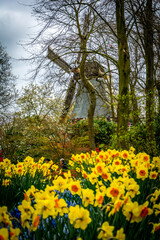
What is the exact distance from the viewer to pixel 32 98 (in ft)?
39.7

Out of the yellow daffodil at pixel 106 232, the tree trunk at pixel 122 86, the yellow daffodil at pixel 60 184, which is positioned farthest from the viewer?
the tree trunk at pixel 122 86

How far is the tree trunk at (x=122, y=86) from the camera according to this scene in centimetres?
508

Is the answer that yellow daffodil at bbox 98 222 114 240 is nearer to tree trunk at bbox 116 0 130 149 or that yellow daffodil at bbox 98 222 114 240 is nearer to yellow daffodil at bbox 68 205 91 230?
yellow daffodil at bbox 68 205 91 230

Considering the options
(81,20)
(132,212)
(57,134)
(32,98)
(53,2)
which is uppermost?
(81,20)

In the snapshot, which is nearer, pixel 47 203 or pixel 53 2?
pixel 47 203

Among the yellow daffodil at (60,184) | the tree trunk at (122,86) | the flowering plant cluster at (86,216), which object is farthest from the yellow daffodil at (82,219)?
the tree trunk at (122,86)

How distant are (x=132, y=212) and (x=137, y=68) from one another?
9.56 metres

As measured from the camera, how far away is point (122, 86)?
5316 mm

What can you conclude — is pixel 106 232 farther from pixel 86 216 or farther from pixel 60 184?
pixel 60 184

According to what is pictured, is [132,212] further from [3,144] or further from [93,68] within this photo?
[93,68]

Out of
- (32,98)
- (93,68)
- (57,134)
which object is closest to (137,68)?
(93,68)

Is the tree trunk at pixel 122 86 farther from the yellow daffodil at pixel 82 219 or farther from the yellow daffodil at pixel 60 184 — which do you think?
the yellow daffodil at pixel 82 219

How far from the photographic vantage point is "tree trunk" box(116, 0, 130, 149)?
5082 mm

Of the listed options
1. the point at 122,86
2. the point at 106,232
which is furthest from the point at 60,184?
the point at 122,86
